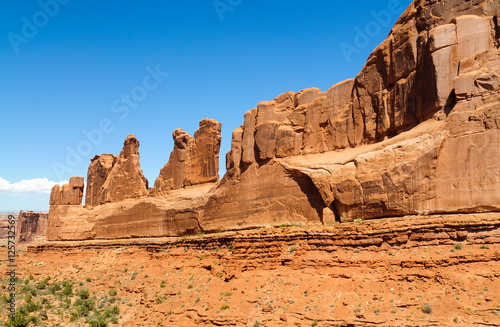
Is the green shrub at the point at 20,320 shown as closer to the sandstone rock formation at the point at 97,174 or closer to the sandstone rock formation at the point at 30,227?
the sandstone rock formation at the point at 97,174

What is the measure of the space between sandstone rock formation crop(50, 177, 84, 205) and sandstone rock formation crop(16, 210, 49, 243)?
3634 centimetres

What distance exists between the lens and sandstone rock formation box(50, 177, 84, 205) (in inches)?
1494

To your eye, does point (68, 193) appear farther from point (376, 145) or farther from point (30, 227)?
point (30, 227)

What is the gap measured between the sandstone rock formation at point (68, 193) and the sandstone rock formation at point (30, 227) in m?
36.3

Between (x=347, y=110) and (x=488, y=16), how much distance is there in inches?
283

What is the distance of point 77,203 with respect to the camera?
38438 mm

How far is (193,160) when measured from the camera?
3058cm

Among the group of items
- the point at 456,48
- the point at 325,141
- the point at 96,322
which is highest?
the point at 456,48

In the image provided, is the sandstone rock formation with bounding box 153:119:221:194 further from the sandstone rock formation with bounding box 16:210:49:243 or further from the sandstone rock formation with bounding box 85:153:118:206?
the sandstone rock formation with bounding box 16:210:49:243

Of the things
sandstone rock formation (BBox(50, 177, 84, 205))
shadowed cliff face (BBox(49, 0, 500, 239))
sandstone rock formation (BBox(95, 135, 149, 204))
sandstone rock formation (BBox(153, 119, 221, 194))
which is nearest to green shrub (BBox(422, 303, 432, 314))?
shadowed cliff face (BBox(49, 0, 500, 239))

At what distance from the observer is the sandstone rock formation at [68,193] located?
3794 centimetres

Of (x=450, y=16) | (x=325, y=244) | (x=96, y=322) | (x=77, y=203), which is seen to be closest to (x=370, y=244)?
(x=325, y=244)

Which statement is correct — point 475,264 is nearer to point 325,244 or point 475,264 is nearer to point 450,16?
point 325,244

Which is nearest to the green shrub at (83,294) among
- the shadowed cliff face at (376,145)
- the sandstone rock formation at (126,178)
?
the shadowed cliff face at (376,145)
